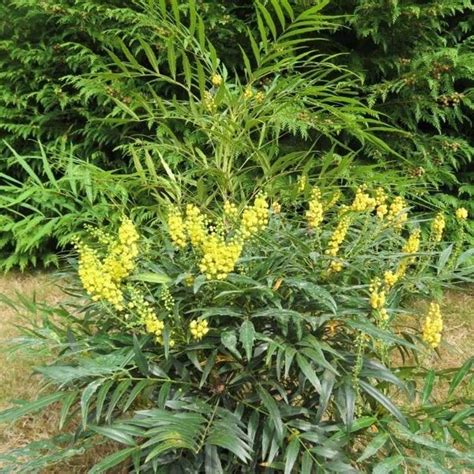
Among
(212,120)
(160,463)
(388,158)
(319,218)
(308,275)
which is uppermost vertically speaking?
(212,120)

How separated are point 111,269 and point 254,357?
0.46 meters

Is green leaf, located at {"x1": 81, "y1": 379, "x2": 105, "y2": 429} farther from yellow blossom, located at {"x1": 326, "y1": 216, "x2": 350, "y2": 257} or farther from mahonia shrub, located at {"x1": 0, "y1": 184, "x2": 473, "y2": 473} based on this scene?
yellow blossom, located at {"x1": 326, "y1": 216, "x2": 350, "y2": 257}

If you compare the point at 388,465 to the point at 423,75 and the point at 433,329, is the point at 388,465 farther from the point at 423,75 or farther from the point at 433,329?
the point at 423,75

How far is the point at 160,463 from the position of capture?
143cm

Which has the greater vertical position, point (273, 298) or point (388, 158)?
point (273, 298)

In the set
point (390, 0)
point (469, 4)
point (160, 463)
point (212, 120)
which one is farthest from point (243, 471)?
point (469, 4)

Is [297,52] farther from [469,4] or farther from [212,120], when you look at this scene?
[212,120]

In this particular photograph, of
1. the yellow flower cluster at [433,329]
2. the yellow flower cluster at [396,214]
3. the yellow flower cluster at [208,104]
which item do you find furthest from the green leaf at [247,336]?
the yellow flower cluster at [208,104]

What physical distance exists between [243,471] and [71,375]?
21.0 inches

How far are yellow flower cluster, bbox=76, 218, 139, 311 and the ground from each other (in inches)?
22.1

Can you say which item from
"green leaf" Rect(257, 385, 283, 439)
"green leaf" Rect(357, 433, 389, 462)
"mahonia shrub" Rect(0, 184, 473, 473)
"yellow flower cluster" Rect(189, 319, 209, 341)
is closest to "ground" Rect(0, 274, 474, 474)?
"mahonia shrub" Rect(0, 184, 473, 473)

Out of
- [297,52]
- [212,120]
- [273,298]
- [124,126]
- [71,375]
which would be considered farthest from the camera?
[124,126]

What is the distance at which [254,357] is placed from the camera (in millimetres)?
1528

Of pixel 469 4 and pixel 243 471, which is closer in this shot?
pixel 243 471
